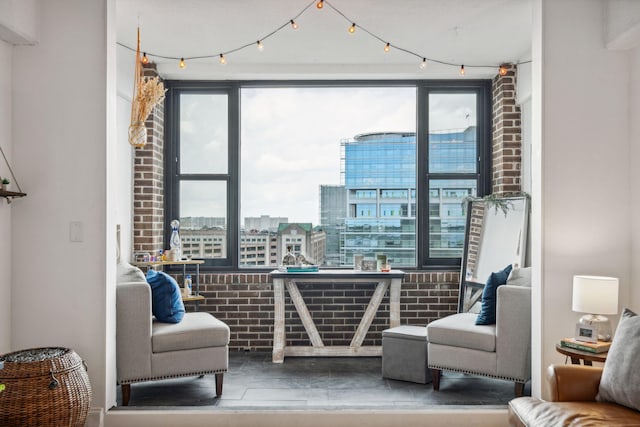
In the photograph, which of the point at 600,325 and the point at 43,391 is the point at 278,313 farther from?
the point at 600,325

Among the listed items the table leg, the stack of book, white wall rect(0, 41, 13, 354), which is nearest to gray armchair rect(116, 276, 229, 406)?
white wall rect(0, 41, 13, 354)

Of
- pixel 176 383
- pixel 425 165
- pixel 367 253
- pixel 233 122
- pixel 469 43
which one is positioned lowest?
pixel 176 383

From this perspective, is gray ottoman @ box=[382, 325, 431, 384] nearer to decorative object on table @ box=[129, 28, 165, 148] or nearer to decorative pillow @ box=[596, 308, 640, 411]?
decorative pillow @ box=[596, 308, 640, 411]

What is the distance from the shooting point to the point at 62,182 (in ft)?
11.0

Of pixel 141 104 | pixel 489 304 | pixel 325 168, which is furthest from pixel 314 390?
pixel 141 104

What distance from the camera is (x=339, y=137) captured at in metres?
5.59

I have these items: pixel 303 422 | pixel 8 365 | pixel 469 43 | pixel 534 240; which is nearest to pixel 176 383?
pixel 303 422

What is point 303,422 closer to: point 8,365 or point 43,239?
point 8,365

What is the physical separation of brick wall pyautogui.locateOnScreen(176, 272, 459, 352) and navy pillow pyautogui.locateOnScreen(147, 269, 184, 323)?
4.26ft

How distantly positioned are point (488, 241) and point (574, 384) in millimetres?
2442

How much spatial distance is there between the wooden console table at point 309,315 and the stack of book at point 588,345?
76.4 inches

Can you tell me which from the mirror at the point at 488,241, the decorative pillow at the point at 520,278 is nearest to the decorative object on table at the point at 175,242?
the mirror at the point at 488,241

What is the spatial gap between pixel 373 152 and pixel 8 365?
12.4 feet

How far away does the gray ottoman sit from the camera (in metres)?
4.18
